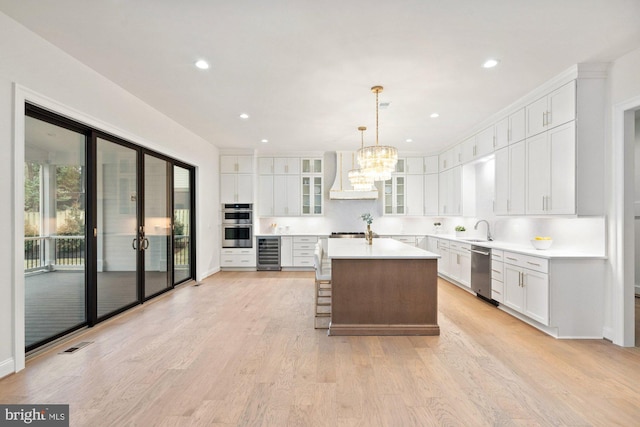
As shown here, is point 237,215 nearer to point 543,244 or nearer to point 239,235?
point 239,235

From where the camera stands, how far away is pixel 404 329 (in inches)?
138

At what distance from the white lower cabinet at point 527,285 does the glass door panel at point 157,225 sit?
4985 millimetres

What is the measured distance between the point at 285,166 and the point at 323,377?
5758 mm

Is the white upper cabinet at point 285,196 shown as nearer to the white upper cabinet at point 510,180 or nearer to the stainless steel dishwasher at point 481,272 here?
the stainless steel dishwasher at point 481,272

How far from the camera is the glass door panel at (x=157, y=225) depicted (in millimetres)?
4840

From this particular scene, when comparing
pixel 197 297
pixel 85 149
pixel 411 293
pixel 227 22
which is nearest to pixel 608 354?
pixel 411 293

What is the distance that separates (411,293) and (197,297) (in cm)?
334

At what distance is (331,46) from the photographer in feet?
9.64

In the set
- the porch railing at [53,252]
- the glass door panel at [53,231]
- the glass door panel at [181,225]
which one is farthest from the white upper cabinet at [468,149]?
the porch railing at [53,252]

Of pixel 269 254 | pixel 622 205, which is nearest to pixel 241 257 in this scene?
pixel 269 254

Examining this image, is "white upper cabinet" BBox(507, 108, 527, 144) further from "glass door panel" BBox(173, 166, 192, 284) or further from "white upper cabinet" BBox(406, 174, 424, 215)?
"glass door panel" BBox(173, 166, 192, 284)

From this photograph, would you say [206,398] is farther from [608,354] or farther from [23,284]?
[608,354]

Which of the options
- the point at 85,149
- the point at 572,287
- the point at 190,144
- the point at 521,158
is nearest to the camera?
the point at 572,287

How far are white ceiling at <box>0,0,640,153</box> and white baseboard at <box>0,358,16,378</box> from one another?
2.71 metres
